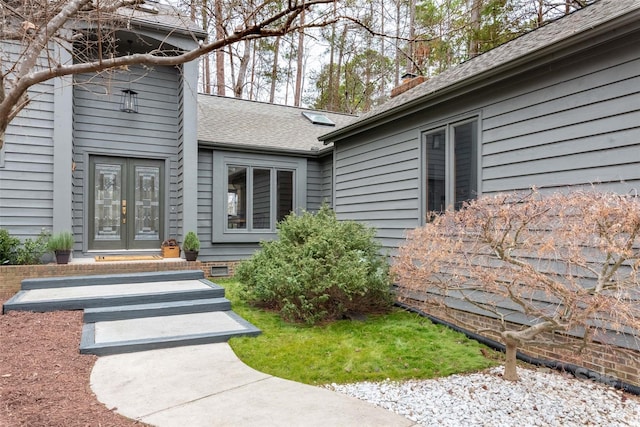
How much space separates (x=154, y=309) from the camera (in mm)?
5277

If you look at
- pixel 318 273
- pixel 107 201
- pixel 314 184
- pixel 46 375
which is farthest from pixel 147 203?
pixel 46 375

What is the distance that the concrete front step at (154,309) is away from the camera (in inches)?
197

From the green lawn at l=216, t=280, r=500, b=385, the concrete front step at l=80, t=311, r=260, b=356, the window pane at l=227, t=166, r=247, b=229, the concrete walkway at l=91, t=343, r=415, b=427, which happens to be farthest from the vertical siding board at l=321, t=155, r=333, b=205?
the concrete walkway at l=91, t=343, r=415, b=427

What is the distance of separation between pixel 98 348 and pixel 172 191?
4.92 m

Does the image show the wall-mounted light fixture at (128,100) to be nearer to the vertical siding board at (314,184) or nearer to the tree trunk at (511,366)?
the vertical siding board at (314,184)

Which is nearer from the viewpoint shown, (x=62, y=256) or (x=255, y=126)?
(x=62, y=256)

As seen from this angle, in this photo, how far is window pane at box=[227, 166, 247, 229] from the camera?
904cm

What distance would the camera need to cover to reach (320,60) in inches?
789

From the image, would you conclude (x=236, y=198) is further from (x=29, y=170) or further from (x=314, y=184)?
(x=29, y=170)

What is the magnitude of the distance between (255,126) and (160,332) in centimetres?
684

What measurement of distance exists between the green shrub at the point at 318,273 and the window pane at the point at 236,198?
9.14 feet

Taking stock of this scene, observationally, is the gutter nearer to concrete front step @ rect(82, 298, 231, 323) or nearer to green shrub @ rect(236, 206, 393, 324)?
green shrub @ rect(236, 206, 393, 324)

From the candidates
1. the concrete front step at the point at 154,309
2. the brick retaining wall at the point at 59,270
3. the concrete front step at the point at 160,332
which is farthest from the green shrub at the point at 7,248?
the concrete front step at the point at 160,332

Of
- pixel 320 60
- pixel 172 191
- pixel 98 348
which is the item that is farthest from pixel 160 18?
pixel 320 60
